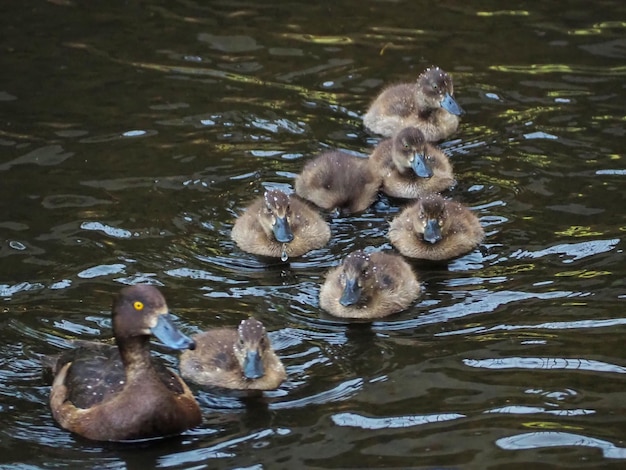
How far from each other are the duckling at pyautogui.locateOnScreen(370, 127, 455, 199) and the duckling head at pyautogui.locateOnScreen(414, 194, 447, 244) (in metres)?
0.82

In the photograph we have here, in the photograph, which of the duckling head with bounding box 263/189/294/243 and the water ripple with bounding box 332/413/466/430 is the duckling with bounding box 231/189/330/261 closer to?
the duckling head with bounding box 263/189/294/243

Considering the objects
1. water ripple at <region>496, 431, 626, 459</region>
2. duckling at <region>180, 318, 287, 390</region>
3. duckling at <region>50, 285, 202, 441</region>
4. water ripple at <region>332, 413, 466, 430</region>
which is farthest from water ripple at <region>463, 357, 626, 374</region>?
duckling at <region>50, 285, 202, 441</region>

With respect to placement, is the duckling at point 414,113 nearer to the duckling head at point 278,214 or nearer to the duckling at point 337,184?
the duckling at point 337,184

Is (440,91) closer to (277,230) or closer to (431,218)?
(431,218)

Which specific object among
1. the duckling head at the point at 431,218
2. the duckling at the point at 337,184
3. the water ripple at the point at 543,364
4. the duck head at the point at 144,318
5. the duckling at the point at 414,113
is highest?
the duckling at the point at 414,113

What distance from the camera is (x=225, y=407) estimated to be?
6.91m

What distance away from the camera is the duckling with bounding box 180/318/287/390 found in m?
6.96

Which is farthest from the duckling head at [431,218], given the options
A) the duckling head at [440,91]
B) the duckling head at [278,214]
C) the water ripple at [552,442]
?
the water ripple at [552,442]

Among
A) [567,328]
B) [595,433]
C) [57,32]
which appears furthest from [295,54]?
[595,433]

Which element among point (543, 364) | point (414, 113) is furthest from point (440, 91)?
point (543, 364)

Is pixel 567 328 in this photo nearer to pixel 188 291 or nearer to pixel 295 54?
pixel 188 291

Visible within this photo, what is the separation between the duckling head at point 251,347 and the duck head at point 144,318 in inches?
19.5

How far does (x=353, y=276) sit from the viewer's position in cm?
792

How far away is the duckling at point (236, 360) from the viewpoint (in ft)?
22.8
